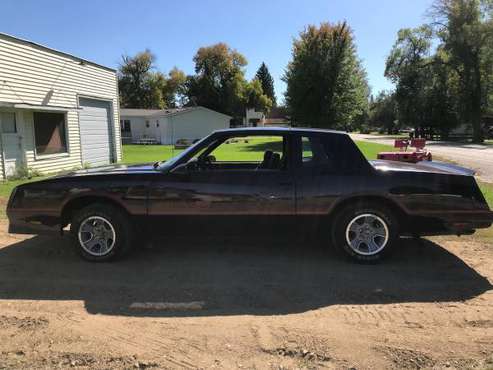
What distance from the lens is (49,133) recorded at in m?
14.8

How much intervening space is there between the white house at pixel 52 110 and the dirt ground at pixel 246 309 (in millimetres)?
8502

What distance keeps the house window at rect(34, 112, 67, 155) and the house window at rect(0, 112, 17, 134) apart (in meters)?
0.93

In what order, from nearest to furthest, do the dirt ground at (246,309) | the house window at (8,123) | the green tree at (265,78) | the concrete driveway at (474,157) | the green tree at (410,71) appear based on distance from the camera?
the dirt ground at (246,309) → the house window at (8,123) → the concrete driveway at (474,157) → the green tree at (410,71) → the green tree at (265,78)

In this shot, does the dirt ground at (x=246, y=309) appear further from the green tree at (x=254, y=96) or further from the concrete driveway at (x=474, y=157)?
the green tree at (x=254, y=96)

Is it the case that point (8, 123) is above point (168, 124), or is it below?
below

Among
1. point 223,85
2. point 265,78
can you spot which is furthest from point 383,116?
point 223,85

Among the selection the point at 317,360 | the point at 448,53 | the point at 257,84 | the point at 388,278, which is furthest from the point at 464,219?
the point at 257,84

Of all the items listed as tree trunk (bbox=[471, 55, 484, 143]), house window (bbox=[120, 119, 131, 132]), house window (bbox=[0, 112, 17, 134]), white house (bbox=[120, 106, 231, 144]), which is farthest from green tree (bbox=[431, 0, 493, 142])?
house window (bbox=[0, 112, 17, 134])

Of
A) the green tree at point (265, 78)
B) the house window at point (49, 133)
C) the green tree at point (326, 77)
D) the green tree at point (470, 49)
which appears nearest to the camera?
the house window at point (49, 133)

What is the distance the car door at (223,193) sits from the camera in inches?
194

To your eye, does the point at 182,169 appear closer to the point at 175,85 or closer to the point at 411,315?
the point at 411,315

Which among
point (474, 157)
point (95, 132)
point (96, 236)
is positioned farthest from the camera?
point (474, 157)

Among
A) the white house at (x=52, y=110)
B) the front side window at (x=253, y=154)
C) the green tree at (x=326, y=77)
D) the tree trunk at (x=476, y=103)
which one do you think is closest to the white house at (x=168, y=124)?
the green tree at (x=326, y=77)

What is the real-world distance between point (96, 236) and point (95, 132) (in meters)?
13.4
